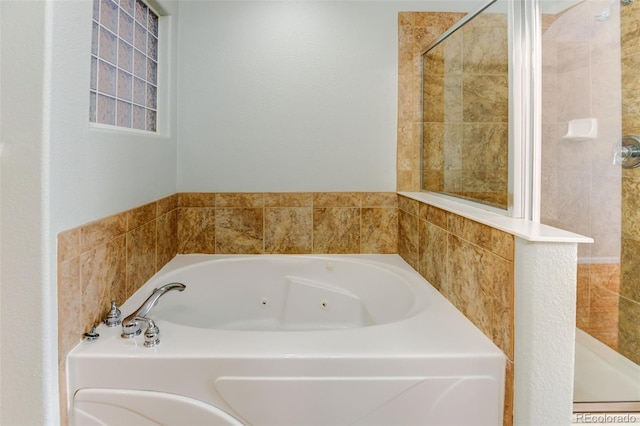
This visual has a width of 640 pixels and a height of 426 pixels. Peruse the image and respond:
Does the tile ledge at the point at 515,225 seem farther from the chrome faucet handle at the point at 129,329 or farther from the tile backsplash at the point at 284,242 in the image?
→ the chrome faucet handle at the point at 129,329

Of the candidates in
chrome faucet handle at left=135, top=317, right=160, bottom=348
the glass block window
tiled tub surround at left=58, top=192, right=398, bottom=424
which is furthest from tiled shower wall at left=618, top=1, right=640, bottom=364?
the glass block window

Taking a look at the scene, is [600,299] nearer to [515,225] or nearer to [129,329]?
[515,225]

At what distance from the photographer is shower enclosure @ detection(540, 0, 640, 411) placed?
1760 mm

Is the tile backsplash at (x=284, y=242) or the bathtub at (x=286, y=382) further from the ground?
the tile backsplash at (x=284, y=242)

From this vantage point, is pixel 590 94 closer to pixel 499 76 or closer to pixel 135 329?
pixel 499 76

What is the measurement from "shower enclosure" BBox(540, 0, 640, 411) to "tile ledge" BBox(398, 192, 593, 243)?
318mm

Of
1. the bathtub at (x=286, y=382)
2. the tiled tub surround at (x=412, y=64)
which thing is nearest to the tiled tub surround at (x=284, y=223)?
the tiled tub surround at (x=412, y=64)

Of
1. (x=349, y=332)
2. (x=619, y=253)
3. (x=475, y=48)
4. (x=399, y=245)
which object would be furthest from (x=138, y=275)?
(x=619, y=253)

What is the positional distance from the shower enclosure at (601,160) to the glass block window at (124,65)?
1.74 metres

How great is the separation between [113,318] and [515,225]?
1.36 metres

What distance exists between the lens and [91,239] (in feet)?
4.66

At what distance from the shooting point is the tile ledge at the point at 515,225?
→ 1.17 meters

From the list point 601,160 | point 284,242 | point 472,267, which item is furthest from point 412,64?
point 472,267

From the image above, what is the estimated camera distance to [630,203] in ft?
6.28
